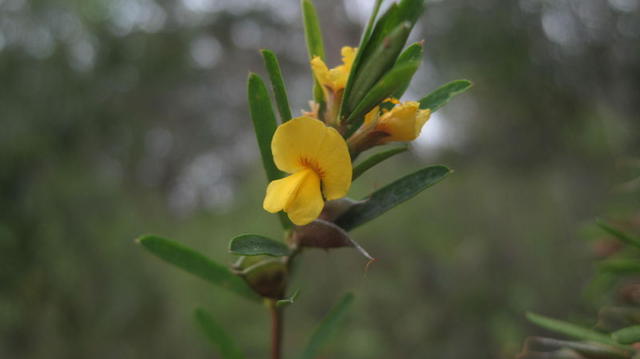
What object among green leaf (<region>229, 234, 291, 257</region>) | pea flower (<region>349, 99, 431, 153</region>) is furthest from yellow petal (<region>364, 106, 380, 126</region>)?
green leaf (<region>229, 234, 291, 257</region>)

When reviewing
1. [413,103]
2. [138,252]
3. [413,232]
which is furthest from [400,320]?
[413,103]

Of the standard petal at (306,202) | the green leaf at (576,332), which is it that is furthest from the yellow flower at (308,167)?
the green leaf at (576,332)

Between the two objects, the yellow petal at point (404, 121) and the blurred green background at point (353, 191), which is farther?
the blurred green background at point (353, 191)

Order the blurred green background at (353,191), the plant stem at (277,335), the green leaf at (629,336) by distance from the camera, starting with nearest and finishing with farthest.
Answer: the green leaf at (629,336), the plant stem at (277,335), the blurred green background at (353,191)

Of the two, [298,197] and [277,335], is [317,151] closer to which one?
[298,197]

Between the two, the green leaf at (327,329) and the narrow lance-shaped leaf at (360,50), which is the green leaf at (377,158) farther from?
the green leaf at (327,329)
